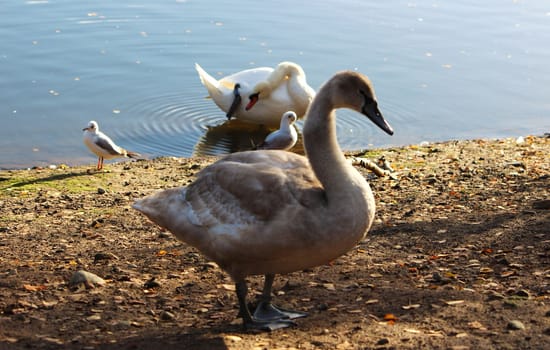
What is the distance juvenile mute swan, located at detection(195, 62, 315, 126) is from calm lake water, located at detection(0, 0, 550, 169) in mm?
513

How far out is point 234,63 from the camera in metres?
16.7

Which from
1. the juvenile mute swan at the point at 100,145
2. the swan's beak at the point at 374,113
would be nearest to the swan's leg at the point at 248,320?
the swan's beak at the point at 374,113

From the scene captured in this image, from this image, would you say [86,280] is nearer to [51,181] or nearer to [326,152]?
[326,152]

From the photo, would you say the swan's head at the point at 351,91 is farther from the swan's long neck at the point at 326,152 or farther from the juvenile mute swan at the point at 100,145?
the juvenile mute swan at the point at 100,145

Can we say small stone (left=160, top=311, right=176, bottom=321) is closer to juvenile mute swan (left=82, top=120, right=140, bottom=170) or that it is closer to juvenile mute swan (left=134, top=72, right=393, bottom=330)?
juvenile mute swan (left=134, top=72, right=393, bottom=330)

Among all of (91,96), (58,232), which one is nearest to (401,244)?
(58,232)

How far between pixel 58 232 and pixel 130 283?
163 centimetres

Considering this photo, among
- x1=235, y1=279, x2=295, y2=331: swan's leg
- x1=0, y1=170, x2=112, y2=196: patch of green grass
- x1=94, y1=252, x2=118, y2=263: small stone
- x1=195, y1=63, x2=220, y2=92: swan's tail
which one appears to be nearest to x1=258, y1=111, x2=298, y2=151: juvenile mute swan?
x1=0, y1=170, x2=112, y2=196: patch of green grass

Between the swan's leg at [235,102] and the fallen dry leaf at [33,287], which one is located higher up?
the fallen dry leaf at [33,287]

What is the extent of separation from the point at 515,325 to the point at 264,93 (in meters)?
9.58

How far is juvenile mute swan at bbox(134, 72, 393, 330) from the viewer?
5.03 metres

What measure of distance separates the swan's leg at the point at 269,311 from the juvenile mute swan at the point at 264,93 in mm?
8344

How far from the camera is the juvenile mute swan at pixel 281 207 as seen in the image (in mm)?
5031

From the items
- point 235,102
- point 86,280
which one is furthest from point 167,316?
point 235,102
